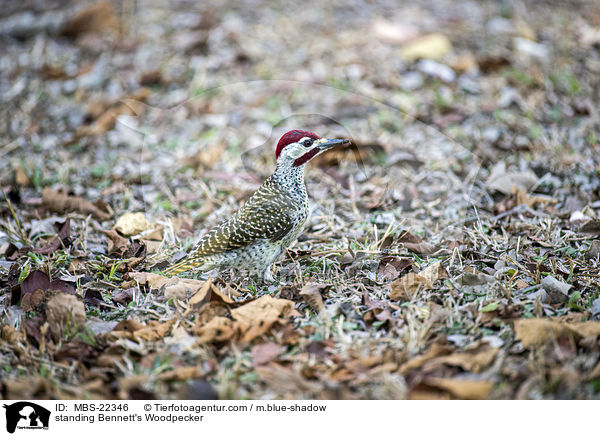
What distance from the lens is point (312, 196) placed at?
489cm

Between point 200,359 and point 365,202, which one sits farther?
point 365,202

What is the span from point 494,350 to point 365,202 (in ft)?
6.60

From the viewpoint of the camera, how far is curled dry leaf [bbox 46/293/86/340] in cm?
324

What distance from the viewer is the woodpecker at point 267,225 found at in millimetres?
3773

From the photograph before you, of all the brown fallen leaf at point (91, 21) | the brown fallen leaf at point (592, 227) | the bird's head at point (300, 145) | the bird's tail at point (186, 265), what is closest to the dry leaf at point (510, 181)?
the brown fallen leaf at point (592, 227)

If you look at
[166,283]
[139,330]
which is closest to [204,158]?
[166,283]

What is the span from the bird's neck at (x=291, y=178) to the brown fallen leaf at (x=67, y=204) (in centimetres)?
154

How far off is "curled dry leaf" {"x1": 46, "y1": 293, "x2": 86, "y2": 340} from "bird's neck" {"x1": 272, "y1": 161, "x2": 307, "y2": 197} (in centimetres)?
142

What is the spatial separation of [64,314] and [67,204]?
5.36ft

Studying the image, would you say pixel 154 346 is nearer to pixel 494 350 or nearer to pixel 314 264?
pixel 314 264

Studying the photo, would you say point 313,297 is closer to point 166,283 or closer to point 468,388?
point 166,283

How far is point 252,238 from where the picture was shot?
3764 millimetres
